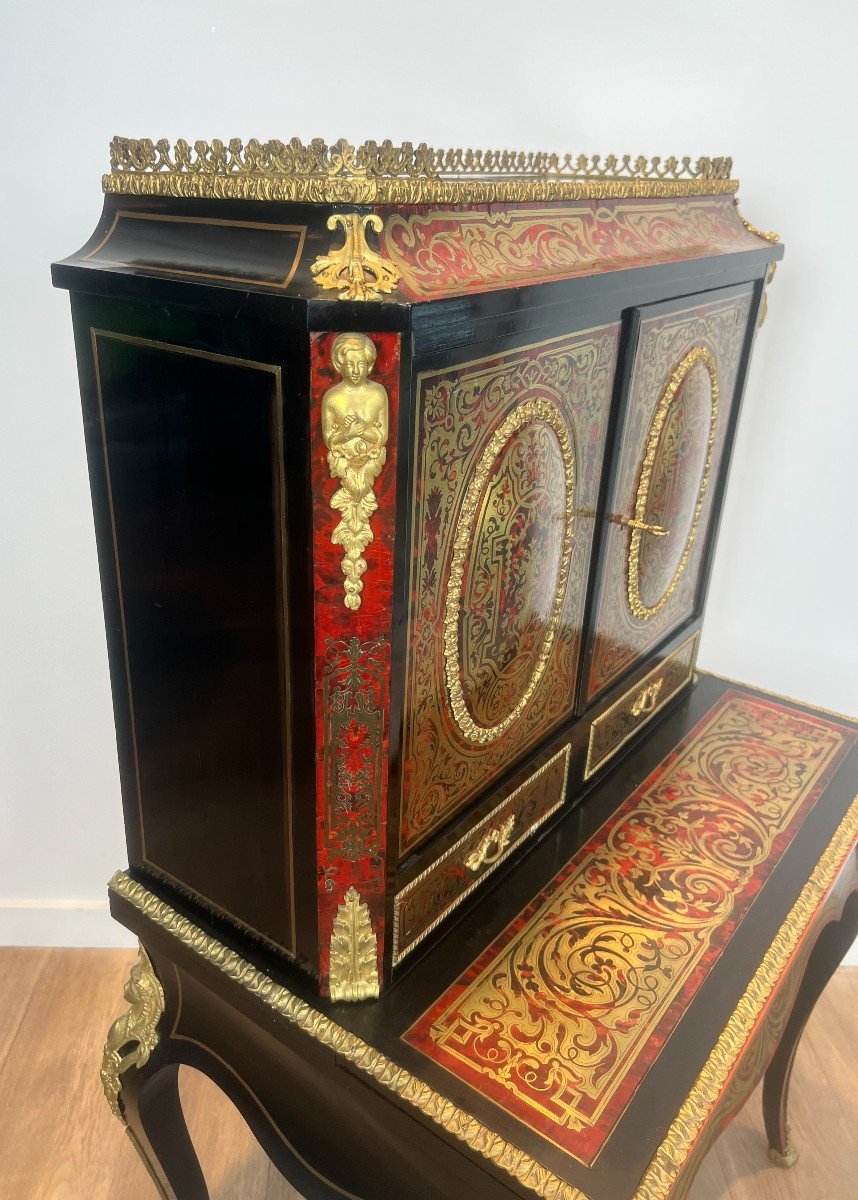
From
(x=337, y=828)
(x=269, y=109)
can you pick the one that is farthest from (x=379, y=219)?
(x=269, y=109)

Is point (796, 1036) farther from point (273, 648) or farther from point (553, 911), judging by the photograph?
point (273, 648)

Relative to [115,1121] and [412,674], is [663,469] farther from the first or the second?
[115,1121]

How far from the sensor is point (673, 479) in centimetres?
139

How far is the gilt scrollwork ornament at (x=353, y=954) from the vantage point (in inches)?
37.9

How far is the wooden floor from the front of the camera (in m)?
1.68

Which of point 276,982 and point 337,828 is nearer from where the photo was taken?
point 337,828

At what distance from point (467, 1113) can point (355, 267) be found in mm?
811

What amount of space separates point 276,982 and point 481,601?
0.51m

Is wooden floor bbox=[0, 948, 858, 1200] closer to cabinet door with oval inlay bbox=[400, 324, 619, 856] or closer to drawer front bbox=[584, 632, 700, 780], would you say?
drawer front bbox=[584, 632, 700, 780]

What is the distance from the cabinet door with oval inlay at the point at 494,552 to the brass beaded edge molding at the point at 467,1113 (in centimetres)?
23

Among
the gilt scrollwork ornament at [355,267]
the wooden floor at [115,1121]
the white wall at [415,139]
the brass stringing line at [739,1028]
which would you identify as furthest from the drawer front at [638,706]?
the wooden floor at [115,1121]

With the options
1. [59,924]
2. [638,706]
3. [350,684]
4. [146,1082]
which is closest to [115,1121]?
[59,924]

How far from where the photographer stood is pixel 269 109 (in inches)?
58.9

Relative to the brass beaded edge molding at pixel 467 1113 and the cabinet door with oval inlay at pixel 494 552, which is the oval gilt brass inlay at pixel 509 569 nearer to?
the cabinet door with oval inlay at pixel 494 552
